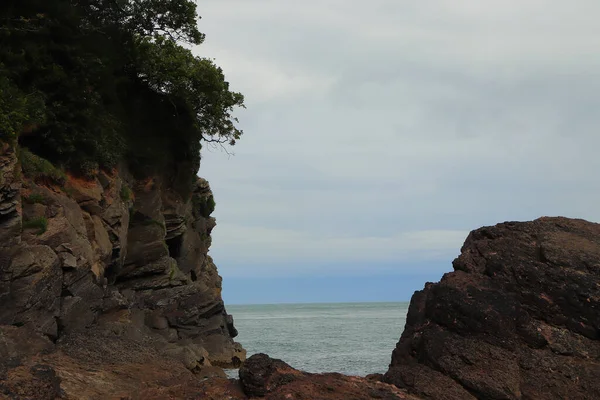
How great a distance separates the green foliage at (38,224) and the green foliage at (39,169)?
247cm

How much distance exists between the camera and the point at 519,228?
1625 cm

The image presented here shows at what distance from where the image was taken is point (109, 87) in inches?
1206

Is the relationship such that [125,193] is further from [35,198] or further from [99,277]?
[35,198]

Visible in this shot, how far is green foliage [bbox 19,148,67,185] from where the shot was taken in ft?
73.7

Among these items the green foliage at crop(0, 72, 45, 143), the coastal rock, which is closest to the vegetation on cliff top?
the green foliage at crop(0, 72, 45, 143)

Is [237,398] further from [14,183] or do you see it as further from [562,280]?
[14,183]

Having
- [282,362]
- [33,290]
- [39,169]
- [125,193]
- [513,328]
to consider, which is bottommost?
[282,362]

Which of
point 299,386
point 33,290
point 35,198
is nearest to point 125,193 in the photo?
point 35,198

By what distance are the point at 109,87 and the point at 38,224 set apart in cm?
1207

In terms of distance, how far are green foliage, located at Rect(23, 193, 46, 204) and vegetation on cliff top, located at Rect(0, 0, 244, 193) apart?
2254 mm

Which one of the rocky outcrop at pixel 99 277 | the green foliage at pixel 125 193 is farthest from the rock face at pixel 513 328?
the green foliage at pixel 125 193

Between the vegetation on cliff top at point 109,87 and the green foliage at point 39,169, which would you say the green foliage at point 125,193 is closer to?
the vegetation on cliff top at point 109,87

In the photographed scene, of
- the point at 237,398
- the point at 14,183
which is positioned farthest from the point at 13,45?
the point at 237,398

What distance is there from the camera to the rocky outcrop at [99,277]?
1839 cm
